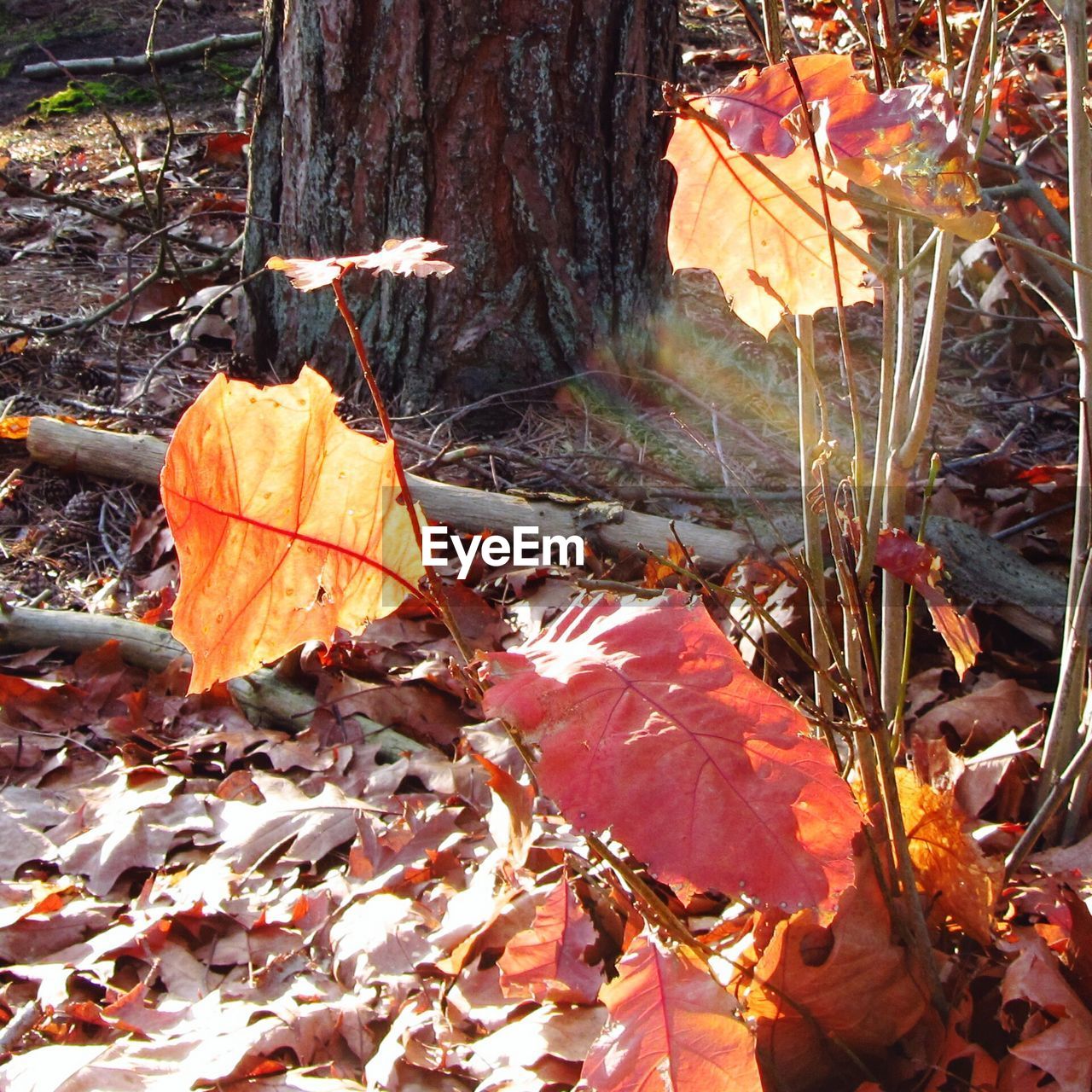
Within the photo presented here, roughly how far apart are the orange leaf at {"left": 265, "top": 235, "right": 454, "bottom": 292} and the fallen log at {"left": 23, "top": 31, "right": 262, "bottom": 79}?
4.69 meters

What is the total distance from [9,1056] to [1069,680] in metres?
1.44

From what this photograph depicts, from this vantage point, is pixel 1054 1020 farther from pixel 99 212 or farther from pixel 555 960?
pixel 99 212

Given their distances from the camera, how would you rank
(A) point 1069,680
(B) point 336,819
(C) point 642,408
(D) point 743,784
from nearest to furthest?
(D) point 743,784, (A) point 1069,680, (B) point 336,819, (C) point 642,408

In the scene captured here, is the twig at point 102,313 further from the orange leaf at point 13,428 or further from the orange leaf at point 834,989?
the orange leaf at point 834,989

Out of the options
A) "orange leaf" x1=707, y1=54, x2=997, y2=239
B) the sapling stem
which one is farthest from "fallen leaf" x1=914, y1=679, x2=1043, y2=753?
"orange leaf" x1=707, y1=54, x2=997, y2=239

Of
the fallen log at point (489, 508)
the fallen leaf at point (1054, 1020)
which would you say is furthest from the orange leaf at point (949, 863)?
the fallen log at point (489, 508)

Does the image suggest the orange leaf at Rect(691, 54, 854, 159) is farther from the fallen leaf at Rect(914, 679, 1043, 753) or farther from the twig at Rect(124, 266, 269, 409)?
the twig at Rect(124, 266, 269, 409)

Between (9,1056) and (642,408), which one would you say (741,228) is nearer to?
(9,1056)

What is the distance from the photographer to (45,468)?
111 inches

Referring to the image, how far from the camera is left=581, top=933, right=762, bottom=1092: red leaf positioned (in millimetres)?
944

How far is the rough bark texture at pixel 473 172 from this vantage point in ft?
8.38

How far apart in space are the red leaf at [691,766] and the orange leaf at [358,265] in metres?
0.32

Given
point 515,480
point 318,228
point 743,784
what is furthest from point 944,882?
point 318,228

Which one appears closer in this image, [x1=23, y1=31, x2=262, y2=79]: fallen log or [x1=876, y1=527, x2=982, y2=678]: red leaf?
[x1=876, y1=527, x2=982, y2=678]: red leaf
